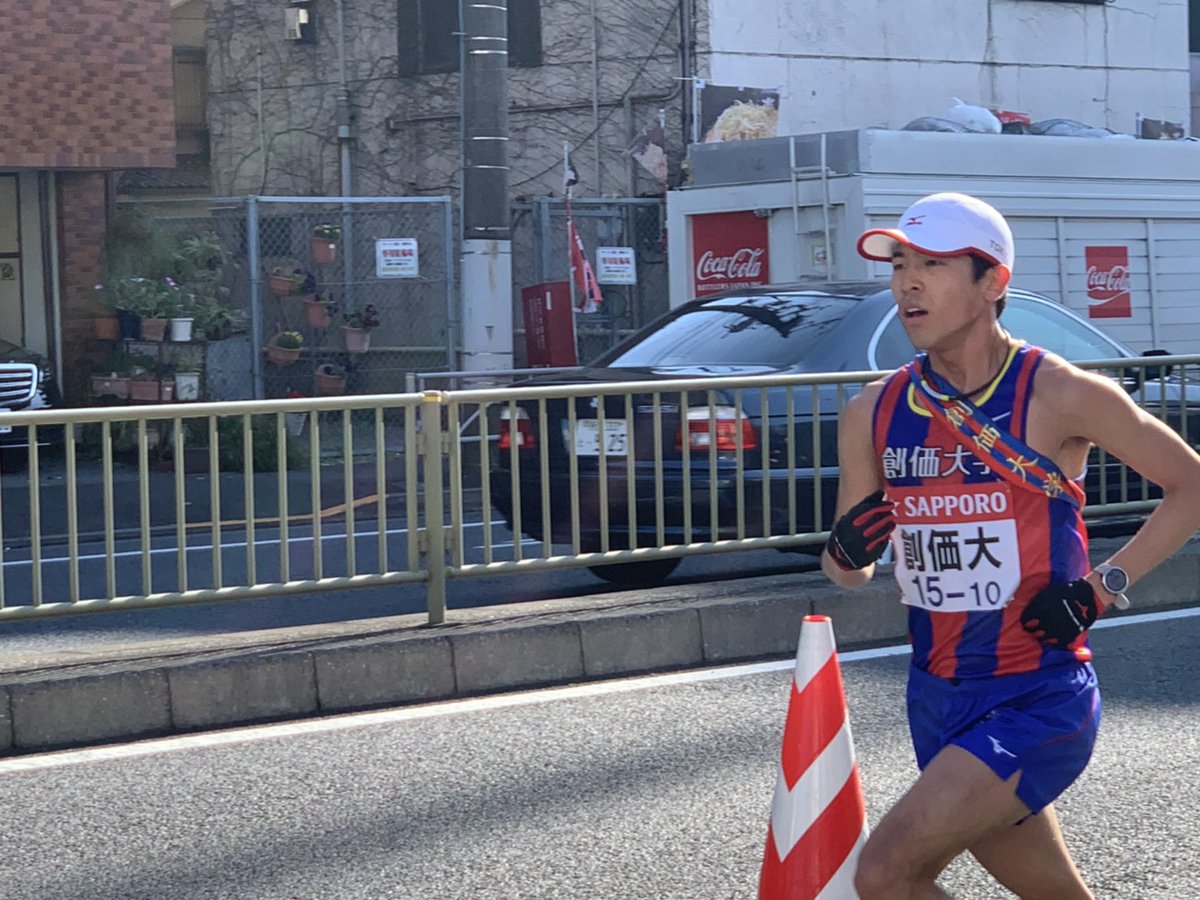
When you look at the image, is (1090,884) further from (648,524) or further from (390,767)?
(648,524)

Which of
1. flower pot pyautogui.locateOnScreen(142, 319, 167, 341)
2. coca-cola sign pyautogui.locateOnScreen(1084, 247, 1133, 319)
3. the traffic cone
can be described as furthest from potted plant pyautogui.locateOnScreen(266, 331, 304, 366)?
the traffic cone

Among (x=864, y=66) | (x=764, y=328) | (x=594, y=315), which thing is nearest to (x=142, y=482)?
(x=764, y=328)

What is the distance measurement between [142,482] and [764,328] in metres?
3.66

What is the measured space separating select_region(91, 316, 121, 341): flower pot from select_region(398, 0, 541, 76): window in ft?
22.1

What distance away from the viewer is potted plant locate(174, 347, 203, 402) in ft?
59.9

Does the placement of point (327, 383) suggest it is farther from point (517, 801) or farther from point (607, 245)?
point (517, 801)

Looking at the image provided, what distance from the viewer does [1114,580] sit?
10.7 feet

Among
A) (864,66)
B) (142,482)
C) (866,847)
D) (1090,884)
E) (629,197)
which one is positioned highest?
(864,66)

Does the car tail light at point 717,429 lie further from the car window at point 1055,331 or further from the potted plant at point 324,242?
the potted plant at point 324,242

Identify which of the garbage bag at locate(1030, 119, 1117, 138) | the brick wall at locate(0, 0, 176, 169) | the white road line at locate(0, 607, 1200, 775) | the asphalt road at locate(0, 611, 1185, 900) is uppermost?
the brick wall at locate(0, 0, 176, 169)

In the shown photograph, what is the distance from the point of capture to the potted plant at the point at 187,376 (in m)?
18.3

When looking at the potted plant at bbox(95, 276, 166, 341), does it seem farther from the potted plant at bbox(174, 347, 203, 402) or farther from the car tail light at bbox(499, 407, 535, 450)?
the car tail light at bbox(499, 407, 535, 450)

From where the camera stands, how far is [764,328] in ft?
31.2

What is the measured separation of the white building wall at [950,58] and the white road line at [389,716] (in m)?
15.8
